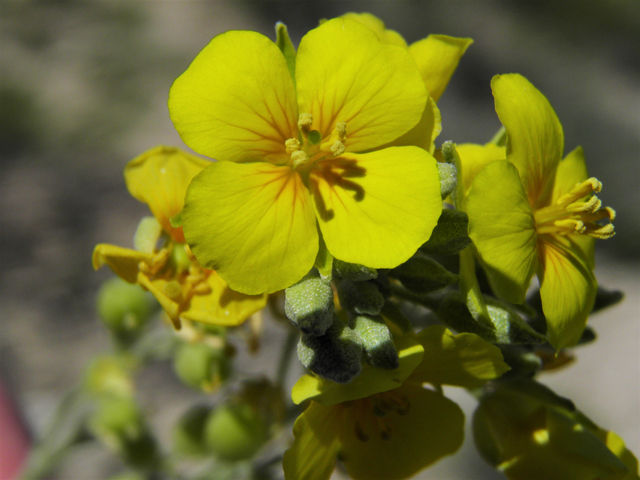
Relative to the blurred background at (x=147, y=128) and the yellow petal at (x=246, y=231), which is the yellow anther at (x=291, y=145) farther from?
the blurred background at (x=147, y=128)

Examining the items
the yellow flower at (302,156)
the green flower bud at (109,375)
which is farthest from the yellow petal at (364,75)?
the green flower bud at (109,375)

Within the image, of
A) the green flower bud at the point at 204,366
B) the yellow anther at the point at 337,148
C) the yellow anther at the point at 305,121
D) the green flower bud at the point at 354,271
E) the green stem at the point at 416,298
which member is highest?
the yellow anther at the point at 305,121

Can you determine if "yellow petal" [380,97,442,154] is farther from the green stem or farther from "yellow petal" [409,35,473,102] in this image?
the green stem

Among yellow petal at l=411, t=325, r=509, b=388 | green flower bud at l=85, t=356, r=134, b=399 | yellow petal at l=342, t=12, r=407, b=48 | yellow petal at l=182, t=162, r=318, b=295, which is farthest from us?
green flower bud at l=85, t=356, r=134, b=399

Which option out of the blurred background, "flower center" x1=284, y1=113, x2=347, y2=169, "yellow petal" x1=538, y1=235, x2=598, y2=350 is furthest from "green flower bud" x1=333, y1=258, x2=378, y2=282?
the blurred background

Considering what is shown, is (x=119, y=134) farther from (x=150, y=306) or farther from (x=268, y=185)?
(x=268, y=185)

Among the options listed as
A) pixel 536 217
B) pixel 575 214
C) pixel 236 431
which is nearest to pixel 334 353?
pixel 536 217

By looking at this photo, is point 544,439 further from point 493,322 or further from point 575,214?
point 575,214
